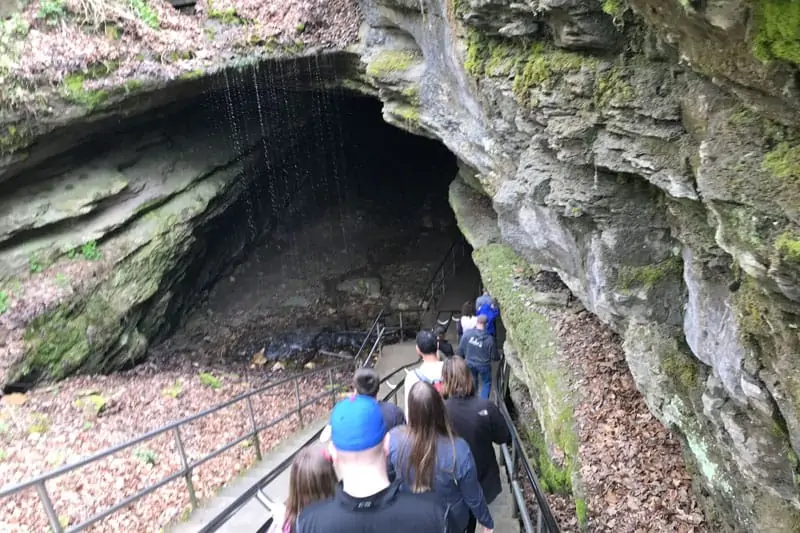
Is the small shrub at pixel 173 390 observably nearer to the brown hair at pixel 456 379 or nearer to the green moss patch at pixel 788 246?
the brown hair at pixel 456 379

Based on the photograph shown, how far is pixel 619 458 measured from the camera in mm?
5516

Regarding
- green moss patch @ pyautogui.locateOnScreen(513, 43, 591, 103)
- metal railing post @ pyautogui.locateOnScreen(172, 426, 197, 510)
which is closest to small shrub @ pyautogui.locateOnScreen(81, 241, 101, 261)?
metal railing post @ pyautogui.locateOnScreen(172, 426, 197, 510)

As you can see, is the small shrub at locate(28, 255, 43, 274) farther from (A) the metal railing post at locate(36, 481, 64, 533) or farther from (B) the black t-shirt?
(B) the black t-shirt

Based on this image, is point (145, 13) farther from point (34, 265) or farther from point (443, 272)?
point (443, 272)

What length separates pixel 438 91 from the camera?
9828mm

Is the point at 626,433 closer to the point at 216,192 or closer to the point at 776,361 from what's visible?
the point at 776,361

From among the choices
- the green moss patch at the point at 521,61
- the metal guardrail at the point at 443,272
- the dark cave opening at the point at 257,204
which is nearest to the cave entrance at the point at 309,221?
the dark cave opening at the point at 257,204

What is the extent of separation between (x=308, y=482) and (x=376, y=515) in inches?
14.4

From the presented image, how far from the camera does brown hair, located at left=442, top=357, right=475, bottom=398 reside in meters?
3.95

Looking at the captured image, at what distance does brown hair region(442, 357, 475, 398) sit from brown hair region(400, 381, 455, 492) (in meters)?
0.78

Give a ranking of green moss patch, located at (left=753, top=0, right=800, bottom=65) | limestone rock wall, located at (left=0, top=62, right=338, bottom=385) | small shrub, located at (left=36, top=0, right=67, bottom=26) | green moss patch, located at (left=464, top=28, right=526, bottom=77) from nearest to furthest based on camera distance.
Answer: green moss patch, located at (left=753, top=0, right=800, bottom=65), green moss patch, located at (left=464, top=28, right=526, bottom=77), limestone rock wall, located at (left=0, top=62, right=338, bottom=385), small shrub, located at (left=36, top=0, right=67, bottom=26)

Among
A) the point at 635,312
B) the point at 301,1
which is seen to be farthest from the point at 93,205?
the point at 635,312

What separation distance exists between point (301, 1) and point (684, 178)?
34.7ft

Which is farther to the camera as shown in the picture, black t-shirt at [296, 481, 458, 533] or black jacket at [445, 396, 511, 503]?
black jacket at [445, 396, 511, 503]
